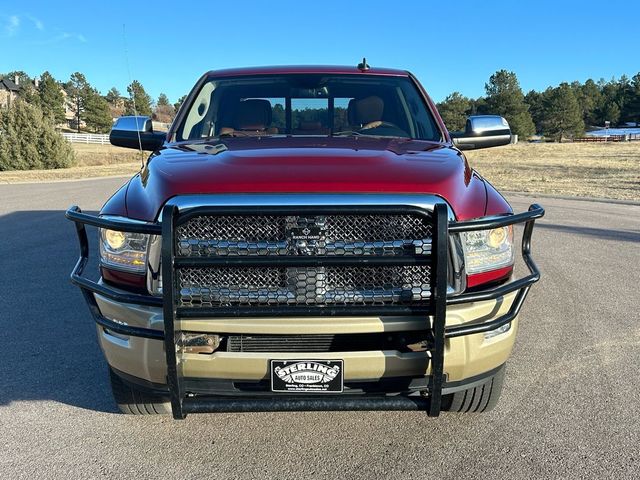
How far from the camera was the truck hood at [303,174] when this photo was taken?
2541mm

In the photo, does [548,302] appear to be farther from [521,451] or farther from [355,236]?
[355,236]

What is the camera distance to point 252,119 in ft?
13.9

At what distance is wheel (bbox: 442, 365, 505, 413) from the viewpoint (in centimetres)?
310

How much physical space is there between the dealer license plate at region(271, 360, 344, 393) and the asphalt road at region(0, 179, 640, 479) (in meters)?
0.50

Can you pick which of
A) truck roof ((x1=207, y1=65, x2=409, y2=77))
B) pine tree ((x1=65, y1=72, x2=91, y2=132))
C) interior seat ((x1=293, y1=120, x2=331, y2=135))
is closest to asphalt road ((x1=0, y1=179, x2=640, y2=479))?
interior seat ((x1=293, y1=120, x2=331, y2=135))

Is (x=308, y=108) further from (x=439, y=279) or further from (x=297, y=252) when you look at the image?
(x=439, y=279)

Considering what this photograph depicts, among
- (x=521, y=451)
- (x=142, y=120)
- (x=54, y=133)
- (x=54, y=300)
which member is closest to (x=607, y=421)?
(x=521, y=451)

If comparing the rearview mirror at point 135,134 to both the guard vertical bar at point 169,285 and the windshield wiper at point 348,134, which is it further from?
the guard vertical bar at point 169,285

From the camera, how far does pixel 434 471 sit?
109 inches

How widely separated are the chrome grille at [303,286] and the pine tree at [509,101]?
61965 millimetres

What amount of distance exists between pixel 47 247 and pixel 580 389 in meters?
7.03

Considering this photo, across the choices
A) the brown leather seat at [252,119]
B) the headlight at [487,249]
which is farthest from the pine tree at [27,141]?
the headlight at [487,249]

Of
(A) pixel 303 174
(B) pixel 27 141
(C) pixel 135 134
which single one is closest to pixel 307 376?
(A) pixel 303 174

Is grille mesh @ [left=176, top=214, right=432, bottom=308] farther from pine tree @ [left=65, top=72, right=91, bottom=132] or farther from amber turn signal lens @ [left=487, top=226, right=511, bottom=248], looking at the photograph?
pine tree @ [left=65, top=72, right=91, bottom=132]
